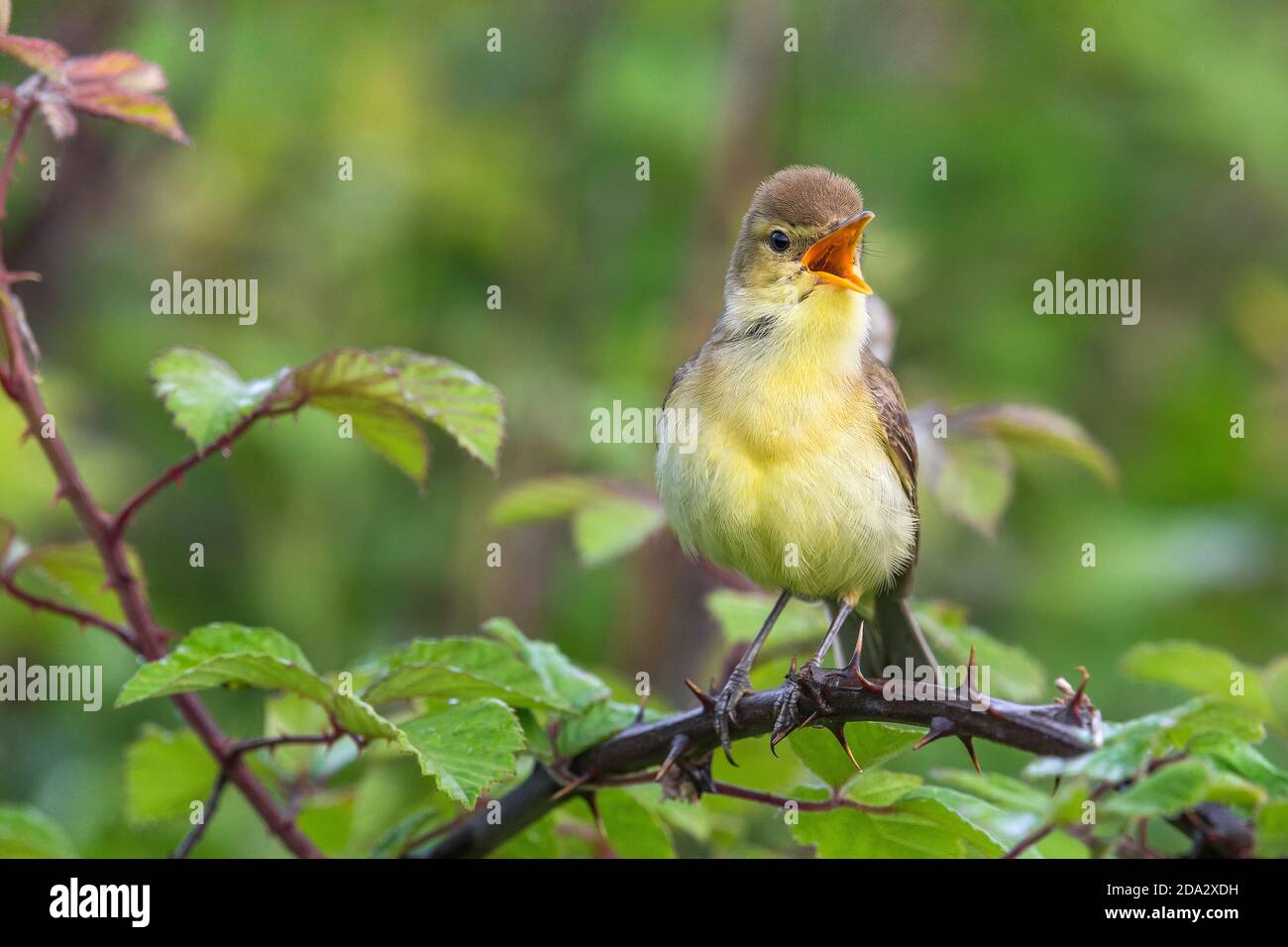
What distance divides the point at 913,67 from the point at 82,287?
16.3ft

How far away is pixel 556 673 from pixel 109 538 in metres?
0.91

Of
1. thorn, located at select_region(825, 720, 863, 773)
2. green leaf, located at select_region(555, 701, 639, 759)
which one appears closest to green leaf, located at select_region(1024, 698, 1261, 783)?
thorn, located at select_region(825, 720, 863, 773)

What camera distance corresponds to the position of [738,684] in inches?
122

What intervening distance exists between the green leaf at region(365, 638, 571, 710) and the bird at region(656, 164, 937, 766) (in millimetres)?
827

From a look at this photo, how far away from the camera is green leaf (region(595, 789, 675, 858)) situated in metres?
2.74

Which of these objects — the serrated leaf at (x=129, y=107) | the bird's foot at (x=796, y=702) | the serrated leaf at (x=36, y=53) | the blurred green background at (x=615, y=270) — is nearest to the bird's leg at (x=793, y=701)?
the bird's foot at (x=796, y=702)

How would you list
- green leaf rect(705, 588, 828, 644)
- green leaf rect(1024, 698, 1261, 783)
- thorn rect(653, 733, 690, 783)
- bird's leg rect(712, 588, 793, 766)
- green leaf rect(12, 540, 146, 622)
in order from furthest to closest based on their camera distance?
green leaf rect(705, 588, 828, 644)
green leaf rect(12, 540, 146, 622)
bird's leg rect(712, 588, 793, 766)
thorn rect(653, 733, 690, 783)
green leaf rect(1024, 698, 1261, 783)

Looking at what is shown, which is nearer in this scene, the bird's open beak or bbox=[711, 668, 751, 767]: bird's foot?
bbox=[711, 668, 751, 767]: bird's foot

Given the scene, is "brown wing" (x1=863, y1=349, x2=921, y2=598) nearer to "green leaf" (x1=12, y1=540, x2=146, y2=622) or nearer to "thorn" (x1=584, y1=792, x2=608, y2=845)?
"thorn" (x1=584, y1=792, x2=608, y2=845)

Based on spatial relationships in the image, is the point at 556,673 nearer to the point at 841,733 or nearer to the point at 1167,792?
the point at 841,733

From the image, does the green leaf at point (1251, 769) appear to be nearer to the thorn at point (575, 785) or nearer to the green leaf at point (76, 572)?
the thorn at point (575, 785)

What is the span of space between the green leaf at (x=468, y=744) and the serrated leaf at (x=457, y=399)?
53 centimetres

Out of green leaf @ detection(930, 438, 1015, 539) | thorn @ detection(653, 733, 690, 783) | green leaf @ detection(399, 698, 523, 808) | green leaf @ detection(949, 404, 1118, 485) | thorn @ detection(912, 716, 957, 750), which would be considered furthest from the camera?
green leaf @ detection(949, 404, 1118, 485)

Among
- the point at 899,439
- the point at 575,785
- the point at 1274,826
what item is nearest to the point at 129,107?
the point at 575,785
